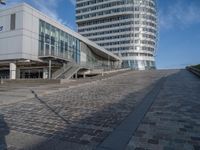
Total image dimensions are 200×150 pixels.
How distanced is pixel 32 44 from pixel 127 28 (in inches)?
2985

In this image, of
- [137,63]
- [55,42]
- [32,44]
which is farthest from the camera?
[137,63]

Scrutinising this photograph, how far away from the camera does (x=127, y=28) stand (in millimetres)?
100375

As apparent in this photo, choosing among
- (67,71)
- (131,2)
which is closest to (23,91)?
(67,71)

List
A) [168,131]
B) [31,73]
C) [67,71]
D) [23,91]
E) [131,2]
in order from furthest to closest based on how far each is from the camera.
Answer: [131,2] < [31,73] < [67,71] < [23,91] < [168,131]

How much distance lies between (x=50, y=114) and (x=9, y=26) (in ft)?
86.8

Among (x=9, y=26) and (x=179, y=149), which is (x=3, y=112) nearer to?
(x=179, y=149)

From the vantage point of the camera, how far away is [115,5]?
104 m

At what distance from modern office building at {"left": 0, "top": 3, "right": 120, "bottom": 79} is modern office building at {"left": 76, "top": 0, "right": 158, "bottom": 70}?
6104cm

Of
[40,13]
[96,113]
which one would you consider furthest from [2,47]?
[96,113]

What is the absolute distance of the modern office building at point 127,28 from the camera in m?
97.2

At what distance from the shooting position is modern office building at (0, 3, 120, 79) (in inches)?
1155

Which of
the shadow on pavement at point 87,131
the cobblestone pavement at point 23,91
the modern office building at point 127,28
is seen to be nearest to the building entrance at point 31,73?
the cobblestone pavement at point 23,91

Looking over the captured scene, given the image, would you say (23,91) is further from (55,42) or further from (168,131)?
(55,42)

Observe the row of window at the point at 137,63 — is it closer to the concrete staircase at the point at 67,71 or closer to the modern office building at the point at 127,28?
the modern office building at the point at 127,28
